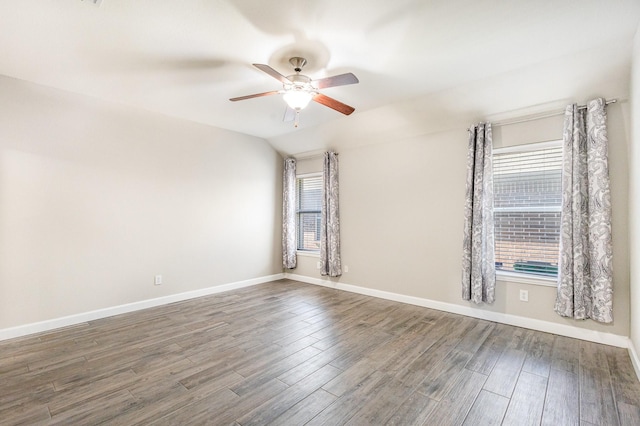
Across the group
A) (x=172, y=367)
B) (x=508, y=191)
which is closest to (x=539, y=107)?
(x=508, y=191)

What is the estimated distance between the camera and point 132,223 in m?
3.97

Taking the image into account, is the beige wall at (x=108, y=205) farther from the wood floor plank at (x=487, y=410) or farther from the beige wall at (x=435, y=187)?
the wood floor plank at (x=487, y=410)

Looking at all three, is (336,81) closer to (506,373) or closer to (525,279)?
(506,373)

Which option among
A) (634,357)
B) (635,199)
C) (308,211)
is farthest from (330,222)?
(634,357)

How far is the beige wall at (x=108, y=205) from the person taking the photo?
10.4 ft

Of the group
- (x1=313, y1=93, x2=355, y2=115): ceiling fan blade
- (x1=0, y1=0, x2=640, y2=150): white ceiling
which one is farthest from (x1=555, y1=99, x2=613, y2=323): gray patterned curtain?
(x1=313, y1=93, x2=355, y2=115): ceiling fan blade

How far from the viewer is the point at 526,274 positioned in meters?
3.45

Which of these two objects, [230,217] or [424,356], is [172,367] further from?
[230,217]

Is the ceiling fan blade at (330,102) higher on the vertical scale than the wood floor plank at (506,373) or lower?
higher

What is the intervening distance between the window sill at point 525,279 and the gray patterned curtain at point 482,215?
0.12 m

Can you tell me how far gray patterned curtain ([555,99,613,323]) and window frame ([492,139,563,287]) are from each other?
190 mm

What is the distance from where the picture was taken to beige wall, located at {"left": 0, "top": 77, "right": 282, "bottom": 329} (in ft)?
10.4

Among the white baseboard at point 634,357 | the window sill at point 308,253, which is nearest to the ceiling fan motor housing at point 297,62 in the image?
the window sill at point 308,253

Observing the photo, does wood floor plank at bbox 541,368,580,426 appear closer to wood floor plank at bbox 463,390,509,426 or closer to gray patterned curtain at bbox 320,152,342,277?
wood floor plank at bbox 463,390,509,426
